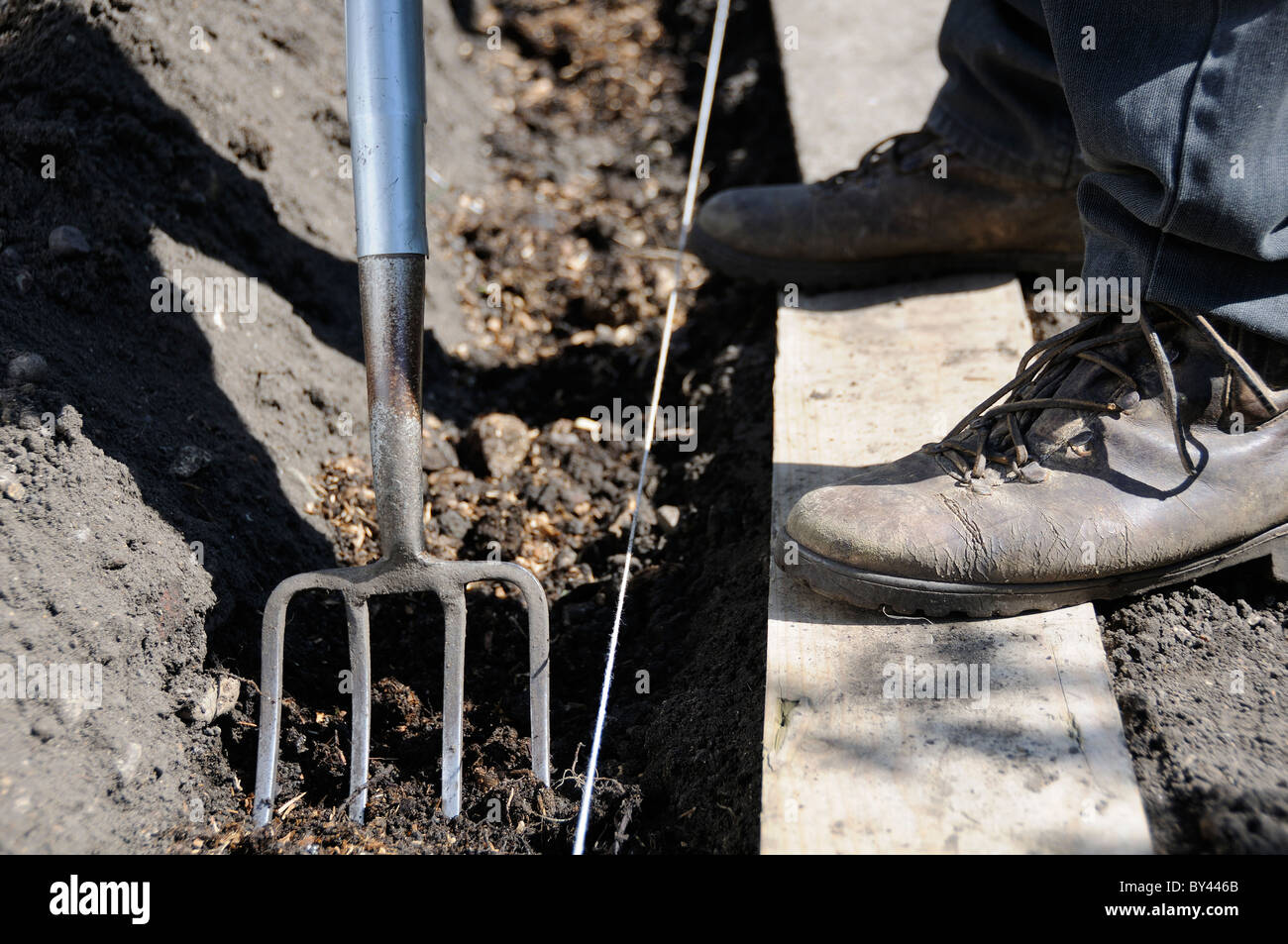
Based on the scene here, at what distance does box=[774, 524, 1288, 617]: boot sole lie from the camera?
1.49 metres

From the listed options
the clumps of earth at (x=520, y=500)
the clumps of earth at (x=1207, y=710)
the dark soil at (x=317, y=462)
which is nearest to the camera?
the clumps of earth at (x=1207, y=710)

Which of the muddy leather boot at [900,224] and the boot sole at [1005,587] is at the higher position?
the muddy leather boot at [900,224]

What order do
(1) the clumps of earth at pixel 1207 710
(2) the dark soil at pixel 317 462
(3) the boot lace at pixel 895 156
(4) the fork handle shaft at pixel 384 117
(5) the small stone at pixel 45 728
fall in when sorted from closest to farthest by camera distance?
(1) the clumps of earth at pixel 1207 710 < (5) the small stone at pixel 45 728 < (2) the dark soil at pixel 317 462 < (4) the fork handle shaft at pixel 384 117 < (3) the boot lace at pixel 895 156

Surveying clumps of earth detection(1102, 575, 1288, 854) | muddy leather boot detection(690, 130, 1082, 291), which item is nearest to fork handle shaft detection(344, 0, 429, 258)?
muddy leather boot detection(690, 130, 1082, 291)

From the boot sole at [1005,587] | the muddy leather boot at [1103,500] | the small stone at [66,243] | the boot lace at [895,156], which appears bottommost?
the boot sole at [1005,587]

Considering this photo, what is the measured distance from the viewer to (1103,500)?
1.47m

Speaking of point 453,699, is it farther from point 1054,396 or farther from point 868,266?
point 868,266

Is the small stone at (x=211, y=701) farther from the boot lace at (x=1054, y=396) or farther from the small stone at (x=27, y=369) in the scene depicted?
the boot lace at (x=1054, y=396)

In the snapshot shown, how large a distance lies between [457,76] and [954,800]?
3126mm

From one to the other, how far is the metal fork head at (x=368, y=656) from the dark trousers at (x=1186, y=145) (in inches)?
42.2

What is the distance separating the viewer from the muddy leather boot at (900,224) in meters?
2.27

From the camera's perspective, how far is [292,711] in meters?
1.58

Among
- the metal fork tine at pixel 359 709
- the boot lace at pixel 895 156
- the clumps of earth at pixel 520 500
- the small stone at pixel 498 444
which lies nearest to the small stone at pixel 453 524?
the clumps of earth at pixel 520 500
